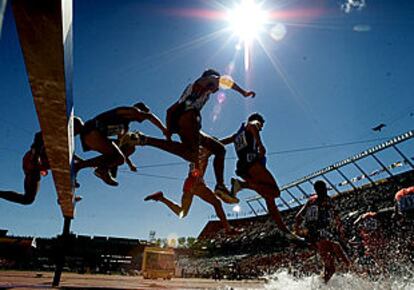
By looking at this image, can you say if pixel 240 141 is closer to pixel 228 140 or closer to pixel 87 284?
pixel 228 140

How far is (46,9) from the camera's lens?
101 centimetres

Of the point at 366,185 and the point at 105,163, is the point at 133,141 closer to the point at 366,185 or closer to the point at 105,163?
the point at 105,163

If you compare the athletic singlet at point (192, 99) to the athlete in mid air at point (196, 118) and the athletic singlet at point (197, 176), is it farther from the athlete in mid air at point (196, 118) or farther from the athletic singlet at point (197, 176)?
the athletic singlet at point (197, 176)

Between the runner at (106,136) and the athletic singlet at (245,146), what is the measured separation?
1079mm

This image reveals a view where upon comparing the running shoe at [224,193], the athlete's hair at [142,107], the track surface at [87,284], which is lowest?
the track surface at [87,284]

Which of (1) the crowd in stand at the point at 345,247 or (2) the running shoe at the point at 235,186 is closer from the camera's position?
(2) the running shoe at the point at 235,186

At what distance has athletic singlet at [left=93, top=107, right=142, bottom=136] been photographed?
364cm

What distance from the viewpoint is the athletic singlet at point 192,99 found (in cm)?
352

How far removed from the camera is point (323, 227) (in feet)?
18.5

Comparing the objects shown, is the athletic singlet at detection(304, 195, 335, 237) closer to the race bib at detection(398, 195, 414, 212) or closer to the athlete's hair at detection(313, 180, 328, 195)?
the athlete's hair at detection(313, 180, 328, 195)

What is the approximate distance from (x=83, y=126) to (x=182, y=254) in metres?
38.3

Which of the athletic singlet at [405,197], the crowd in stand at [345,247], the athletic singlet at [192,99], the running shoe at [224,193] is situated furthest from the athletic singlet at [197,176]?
the athletic singlet at [405,197]

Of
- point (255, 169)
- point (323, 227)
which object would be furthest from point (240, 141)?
point (323, 227)

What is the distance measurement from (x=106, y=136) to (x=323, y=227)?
12.5 feet
